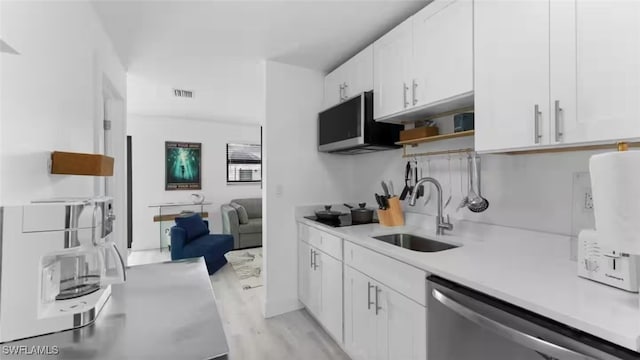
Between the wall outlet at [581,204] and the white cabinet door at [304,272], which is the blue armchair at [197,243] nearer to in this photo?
the white cabinet door at [304,272]

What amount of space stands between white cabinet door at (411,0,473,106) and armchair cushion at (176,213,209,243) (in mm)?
3326

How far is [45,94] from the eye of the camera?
3.67 ft

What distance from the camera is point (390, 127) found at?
225 centimetres

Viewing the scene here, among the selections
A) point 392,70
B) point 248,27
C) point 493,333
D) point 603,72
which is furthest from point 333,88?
point 493,333

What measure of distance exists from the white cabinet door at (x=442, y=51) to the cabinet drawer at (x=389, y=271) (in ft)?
3.17

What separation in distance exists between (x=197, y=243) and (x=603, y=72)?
13.1 feet

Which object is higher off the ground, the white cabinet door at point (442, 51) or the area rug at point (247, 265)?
the white cabinet door at point (442, 51)

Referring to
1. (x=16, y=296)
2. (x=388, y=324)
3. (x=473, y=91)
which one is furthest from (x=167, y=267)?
(x=473, y=91)

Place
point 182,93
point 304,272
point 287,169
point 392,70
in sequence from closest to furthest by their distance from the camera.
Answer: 1. point 392,70
2. point 304,272
3. point 287,169
4. point 182,93

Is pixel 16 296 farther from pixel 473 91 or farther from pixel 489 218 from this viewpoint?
pixel 489 218

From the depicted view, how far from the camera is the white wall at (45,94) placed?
903 millimetres

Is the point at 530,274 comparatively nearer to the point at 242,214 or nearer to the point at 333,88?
the point at 333,88

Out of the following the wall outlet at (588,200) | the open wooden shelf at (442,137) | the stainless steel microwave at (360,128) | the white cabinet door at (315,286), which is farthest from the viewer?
the white cabinet door at (315,286)

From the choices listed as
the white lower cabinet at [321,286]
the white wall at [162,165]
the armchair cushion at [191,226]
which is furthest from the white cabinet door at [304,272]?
the white wall at [162,165]
